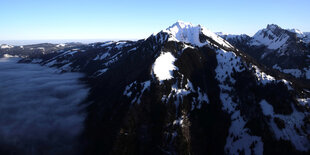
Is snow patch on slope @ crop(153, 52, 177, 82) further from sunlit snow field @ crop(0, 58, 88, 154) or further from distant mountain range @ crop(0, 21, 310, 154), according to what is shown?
sunlit snow field @ crop(0, 58, 88, 154)

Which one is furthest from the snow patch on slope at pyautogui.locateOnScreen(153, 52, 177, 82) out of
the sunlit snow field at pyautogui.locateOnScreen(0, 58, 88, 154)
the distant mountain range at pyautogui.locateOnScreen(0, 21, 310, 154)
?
the sunlit snow field at pyautogui.locateOnScreen(0, 58, 88, 154)

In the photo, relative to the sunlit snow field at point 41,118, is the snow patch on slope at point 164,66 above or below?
above

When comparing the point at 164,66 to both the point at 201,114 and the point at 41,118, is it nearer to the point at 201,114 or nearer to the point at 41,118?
the point at 201,114

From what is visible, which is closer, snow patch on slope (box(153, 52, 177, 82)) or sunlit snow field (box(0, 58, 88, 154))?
sunlit snow field (box(0, 58, 88, 154))

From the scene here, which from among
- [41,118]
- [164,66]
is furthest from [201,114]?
[41,118]

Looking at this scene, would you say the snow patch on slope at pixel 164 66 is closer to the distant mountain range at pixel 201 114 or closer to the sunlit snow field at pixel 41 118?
the distant mountain range at pixel 201 114

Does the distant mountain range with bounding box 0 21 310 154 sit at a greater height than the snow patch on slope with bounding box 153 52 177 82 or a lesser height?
lesser

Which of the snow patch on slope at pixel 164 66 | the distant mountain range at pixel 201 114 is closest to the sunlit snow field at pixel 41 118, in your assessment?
the distant mountain range at pixel 201 114

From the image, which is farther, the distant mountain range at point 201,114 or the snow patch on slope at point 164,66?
the snow patch on slope at point 164,66
